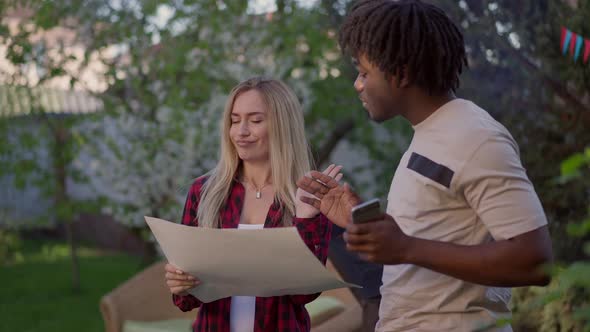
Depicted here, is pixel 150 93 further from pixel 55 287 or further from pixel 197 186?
pixel 197 186

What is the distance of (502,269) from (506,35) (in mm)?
2976

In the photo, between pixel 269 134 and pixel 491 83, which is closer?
pixel 269 134

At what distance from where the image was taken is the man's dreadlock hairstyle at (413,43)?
1596 mm

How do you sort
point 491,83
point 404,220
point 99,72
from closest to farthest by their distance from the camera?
point 404,220 → point 491,83 → point 99,72

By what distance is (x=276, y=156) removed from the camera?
108 inches

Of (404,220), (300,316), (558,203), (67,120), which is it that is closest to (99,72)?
(67,120)

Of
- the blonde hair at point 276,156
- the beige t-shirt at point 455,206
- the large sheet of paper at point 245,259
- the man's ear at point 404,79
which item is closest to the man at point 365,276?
the blonde hair at point 276,156

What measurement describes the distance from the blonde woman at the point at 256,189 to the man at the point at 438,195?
33.3 inches

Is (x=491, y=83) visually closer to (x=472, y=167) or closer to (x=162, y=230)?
(x=162, y=230)

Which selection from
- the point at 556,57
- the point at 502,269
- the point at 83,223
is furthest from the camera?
the point at 83,223

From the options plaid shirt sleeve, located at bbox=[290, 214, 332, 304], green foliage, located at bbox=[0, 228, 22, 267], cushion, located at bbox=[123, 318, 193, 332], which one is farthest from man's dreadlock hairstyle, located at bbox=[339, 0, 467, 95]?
green foliage, located at bbox=[0, 228, 22, 267]

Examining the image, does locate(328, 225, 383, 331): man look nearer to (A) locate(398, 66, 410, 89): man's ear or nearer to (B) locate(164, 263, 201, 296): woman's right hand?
(B) locate(164, 263, 201, 296): woman's right hand

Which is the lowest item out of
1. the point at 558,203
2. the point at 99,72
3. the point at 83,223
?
the point at 83,223

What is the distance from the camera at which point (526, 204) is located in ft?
4.71
